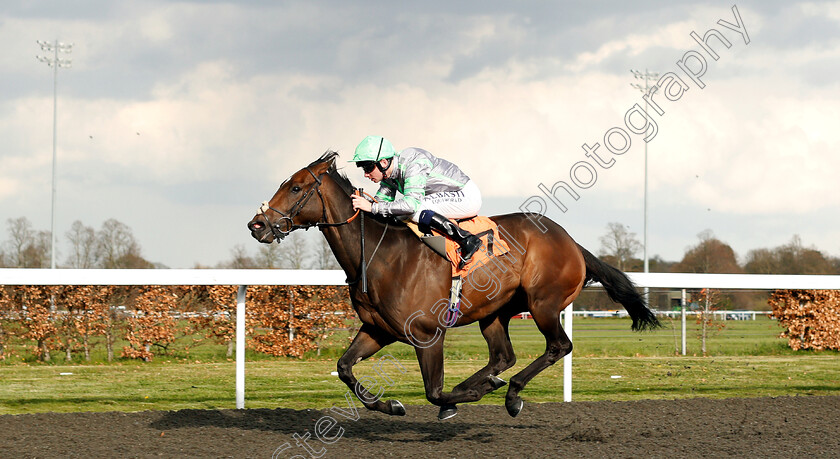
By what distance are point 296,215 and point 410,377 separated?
13.5 ft

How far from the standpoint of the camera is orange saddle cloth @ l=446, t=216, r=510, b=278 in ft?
14.0

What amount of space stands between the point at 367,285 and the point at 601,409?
2.43 m

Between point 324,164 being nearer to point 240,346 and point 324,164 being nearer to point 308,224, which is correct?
point 308,224

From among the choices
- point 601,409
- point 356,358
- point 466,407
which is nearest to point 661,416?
point 601,409

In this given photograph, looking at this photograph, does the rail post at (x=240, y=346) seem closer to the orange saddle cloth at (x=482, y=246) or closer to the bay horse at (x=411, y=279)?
the bay horse at (x=411, y=279)

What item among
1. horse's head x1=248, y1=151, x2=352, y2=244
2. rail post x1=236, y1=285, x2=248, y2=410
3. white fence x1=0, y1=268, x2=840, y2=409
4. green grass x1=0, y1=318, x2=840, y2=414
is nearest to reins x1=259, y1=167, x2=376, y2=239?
horse's head x1=248, y1=151, x2=352, y2=244

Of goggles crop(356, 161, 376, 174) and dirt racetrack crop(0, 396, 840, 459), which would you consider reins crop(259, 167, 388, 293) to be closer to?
goggles crop(356, 161, 376, 174)

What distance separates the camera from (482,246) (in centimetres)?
441

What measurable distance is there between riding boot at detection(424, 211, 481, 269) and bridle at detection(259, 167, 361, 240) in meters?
0.42

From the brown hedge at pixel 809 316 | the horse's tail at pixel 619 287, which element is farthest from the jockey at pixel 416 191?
the brown hedge at pixel 809 316

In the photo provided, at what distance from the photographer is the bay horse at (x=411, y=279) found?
13.5ft

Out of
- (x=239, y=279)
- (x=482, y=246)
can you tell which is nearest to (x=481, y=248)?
(x=482, y=246)

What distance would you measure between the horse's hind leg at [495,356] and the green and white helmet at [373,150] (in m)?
1.32

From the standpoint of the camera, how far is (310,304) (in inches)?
304
